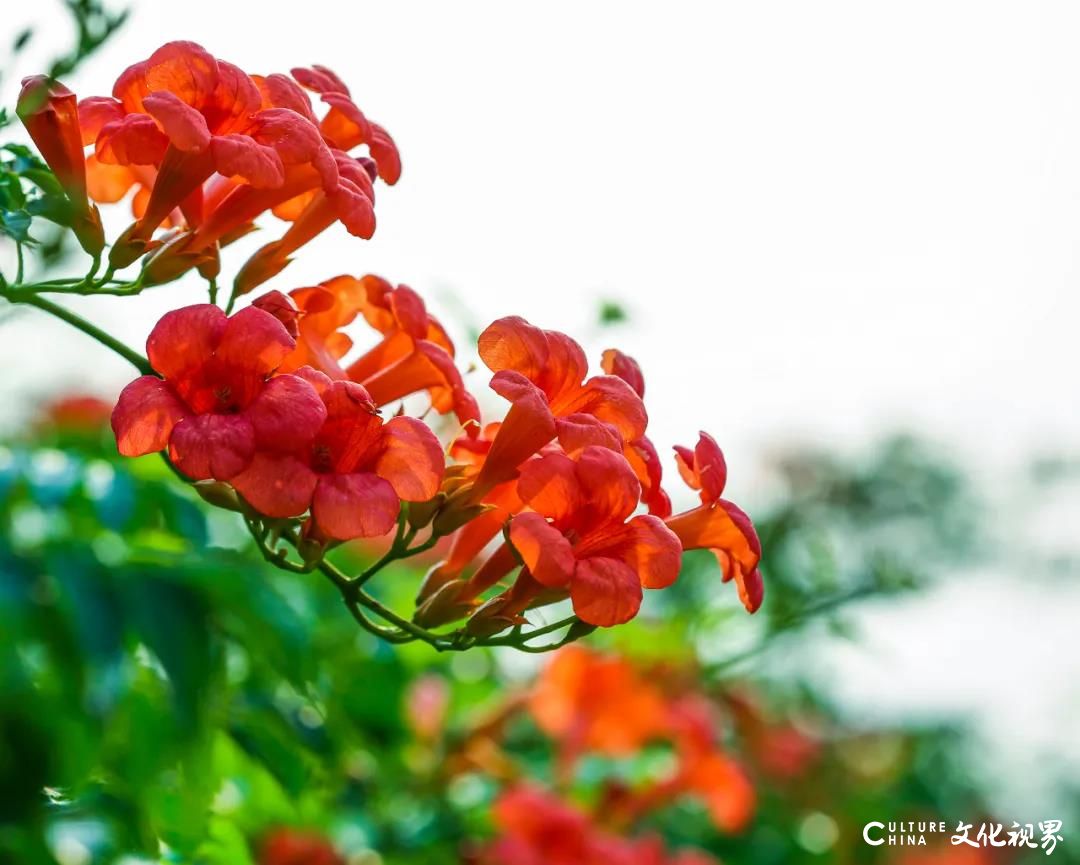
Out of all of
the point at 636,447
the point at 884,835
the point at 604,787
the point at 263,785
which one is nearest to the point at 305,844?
the point at 263,785

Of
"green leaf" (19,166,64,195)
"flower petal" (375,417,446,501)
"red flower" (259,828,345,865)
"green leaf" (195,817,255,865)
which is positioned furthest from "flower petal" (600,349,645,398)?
"red flower" (259,828,345,865)

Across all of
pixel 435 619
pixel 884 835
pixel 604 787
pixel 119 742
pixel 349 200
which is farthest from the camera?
pixel 884 835

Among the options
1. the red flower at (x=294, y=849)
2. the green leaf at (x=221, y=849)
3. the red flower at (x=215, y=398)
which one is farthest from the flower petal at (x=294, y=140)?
the red flower at (x=294, y=849)

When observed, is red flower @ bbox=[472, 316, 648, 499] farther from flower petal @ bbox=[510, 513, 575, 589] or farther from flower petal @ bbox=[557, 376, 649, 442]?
flower petal @ bbox=[510, 513, 575, 589]

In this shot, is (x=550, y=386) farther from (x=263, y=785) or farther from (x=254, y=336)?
(x=263, y=785)

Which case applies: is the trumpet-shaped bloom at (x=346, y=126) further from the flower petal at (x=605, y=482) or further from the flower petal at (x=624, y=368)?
the flower petal at (x=605, y=482)

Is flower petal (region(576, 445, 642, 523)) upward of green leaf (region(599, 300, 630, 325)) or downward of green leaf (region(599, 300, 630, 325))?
upward
